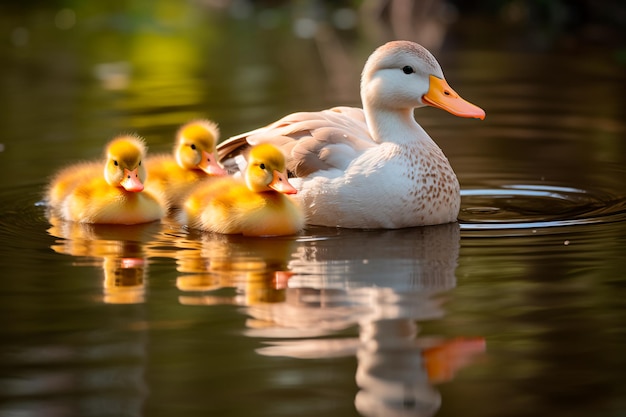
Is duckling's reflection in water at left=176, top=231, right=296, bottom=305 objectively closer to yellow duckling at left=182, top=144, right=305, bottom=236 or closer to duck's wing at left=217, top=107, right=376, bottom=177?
yellow duckling at left=182, top=144, right=305, bottom=236

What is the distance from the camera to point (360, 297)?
5.38 m

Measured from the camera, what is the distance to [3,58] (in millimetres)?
17594

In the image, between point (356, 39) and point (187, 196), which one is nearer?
point (187, 196)

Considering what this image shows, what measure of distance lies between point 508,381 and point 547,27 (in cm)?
1657

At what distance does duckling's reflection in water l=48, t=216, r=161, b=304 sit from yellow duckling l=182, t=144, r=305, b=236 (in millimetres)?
437

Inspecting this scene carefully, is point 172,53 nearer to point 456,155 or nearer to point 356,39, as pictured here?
point 356,39

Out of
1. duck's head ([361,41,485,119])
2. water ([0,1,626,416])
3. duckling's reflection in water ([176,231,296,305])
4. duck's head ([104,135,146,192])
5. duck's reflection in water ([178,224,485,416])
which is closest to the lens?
water ([0,1,626,416])

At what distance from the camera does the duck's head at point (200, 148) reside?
7.48m

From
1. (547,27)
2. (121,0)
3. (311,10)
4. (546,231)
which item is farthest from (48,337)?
(121,0)

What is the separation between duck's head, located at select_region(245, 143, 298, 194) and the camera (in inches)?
260

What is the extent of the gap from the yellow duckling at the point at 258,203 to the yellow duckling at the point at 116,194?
463mm

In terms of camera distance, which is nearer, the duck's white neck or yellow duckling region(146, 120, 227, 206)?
the duck's white neck

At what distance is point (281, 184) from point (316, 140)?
486mm

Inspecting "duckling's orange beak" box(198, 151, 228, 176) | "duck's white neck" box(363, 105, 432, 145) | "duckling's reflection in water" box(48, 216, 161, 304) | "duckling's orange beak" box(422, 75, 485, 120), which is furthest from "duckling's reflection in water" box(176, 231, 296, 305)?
"duckling's orange beak" box(422, 75, 485, 120)
